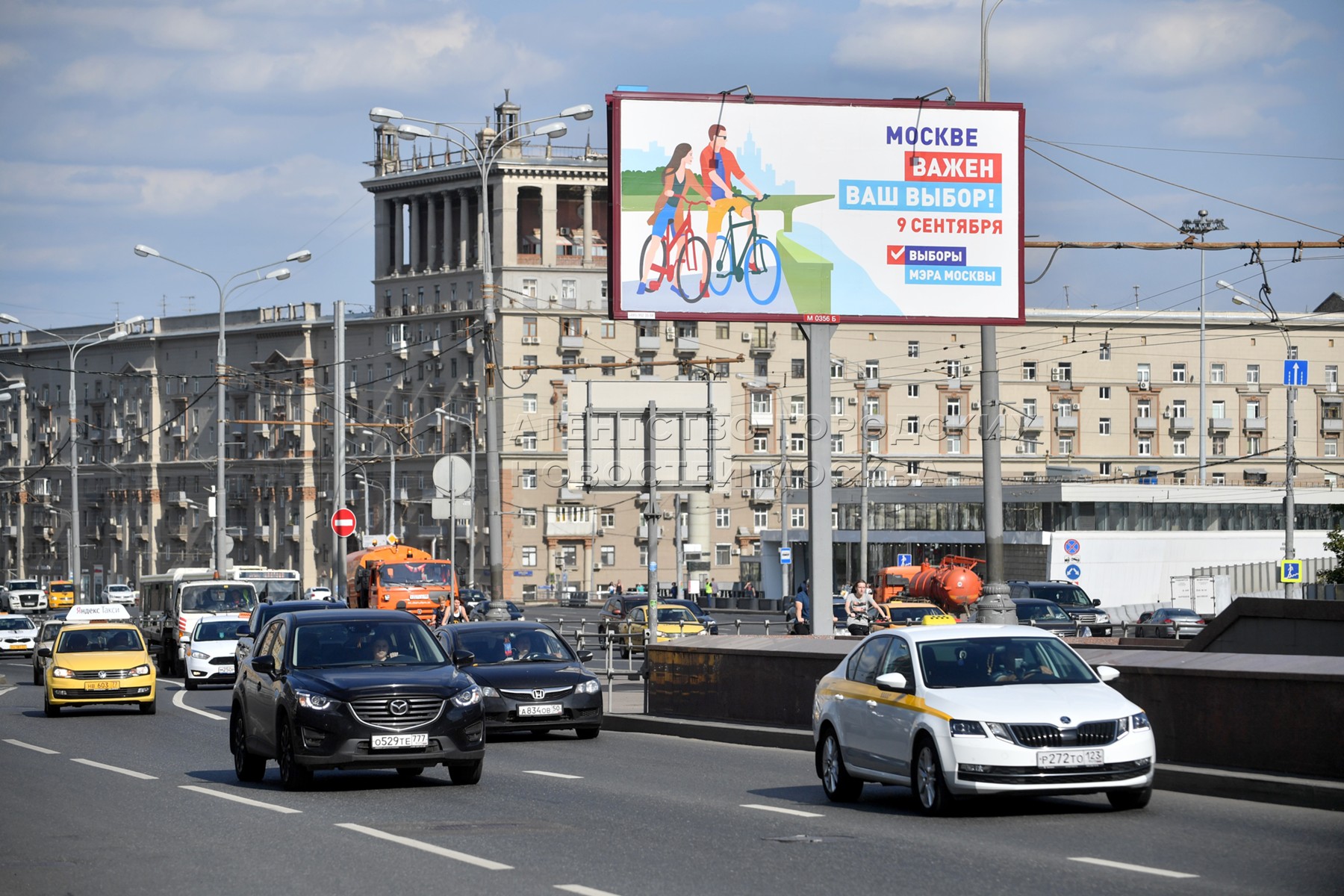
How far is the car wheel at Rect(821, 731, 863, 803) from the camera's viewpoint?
51.1 ft

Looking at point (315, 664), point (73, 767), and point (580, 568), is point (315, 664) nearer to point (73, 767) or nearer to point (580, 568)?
point (73, 767)

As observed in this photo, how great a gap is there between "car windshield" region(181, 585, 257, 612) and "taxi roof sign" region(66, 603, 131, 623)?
284 inches

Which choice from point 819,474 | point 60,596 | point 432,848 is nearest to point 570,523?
point 60,596

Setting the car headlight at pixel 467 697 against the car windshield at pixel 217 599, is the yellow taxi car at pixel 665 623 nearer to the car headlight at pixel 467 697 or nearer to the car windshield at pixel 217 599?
the car windshield at pixel 217 599

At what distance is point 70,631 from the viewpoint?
32344mm

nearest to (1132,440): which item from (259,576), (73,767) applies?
(259,576)

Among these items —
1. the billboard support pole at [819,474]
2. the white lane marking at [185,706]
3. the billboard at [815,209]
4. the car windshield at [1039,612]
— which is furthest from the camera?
the car windshield at [1039,612]

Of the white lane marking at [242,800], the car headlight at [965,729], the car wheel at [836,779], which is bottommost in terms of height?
the white lane marking at [242,800]

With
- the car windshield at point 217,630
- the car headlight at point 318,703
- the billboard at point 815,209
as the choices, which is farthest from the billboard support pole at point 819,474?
the car windshield at point 217,630

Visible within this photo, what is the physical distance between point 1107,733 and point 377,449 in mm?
121964

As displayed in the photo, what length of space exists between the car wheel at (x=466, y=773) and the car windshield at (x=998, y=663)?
4.69 metres

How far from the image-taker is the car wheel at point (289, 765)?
16844 mm

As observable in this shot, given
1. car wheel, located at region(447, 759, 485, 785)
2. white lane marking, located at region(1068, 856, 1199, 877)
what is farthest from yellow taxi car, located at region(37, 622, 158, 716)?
white lane marking, located at region(1068, 856, 1199, 877)

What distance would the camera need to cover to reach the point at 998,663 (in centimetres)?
1464
